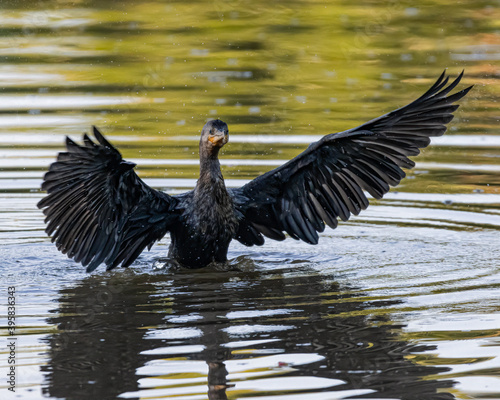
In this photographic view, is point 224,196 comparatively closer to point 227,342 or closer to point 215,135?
point 215,135

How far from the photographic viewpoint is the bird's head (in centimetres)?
787

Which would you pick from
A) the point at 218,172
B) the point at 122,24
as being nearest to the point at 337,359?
the point at 218,172

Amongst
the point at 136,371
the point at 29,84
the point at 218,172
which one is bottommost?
the point at 136,371

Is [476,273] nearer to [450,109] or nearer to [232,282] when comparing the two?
[450,109]

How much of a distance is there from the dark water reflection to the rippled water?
20 mm

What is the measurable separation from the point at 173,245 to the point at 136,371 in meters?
2.74

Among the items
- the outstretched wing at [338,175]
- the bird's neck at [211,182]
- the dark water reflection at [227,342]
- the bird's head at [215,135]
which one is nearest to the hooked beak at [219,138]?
the bird's head at [215,135]

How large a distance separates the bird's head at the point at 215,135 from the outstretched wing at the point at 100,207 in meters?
0.60

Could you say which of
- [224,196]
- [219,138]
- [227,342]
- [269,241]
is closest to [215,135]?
[219,138]

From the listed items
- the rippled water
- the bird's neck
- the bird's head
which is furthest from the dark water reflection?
the bird's head

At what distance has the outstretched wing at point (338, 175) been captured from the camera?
7.81 meters

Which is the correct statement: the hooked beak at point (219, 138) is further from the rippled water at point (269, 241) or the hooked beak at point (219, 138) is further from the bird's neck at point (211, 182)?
the rippled water at point (269, 241)

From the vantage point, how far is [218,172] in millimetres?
8125

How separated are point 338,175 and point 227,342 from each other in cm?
254
